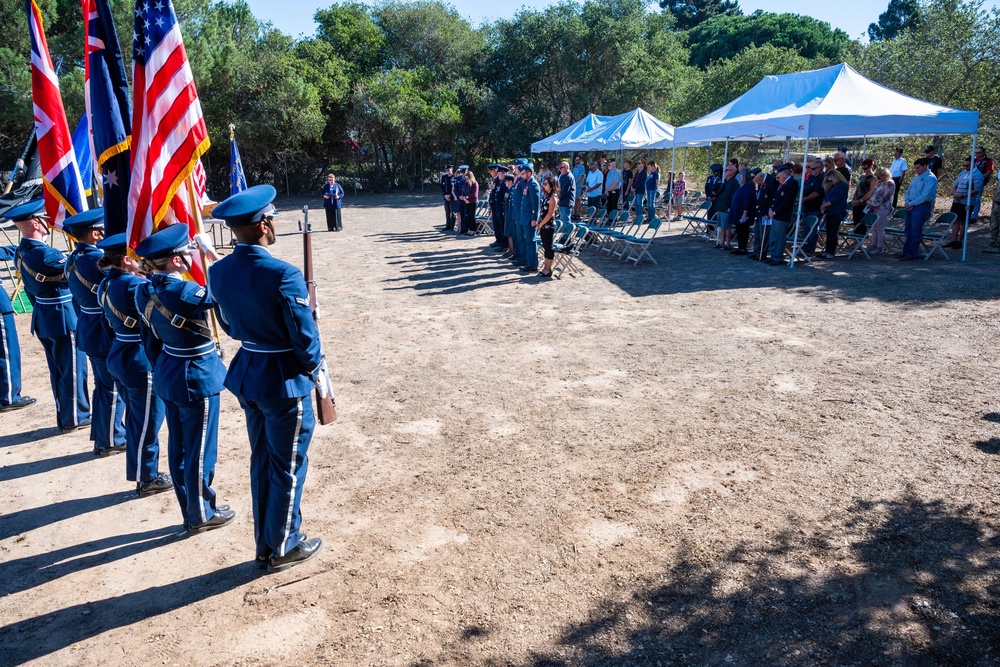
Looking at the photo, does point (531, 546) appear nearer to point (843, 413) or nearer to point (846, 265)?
point (843, 413)

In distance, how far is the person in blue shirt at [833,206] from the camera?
12.4 meters

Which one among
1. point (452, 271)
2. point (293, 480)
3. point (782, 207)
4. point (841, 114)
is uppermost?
point (841, 114)

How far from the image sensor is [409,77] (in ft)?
105

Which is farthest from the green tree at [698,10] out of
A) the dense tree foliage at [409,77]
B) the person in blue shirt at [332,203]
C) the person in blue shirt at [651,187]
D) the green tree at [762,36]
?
the person in blue shirt at [332,203]

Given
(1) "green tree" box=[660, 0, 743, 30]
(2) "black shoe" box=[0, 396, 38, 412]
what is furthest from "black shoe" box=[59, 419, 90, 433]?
(1) "green tree" box=[660, 0, 743, 30]

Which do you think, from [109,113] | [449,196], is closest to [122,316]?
[109,113]

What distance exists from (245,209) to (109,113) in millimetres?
2494

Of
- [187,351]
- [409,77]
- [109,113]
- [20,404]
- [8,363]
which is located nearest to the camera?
[187,351]

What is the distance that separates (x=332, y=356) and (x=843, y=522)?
5524mm

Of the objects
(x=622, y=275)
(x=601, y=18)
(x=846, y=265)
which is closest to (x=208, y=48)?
(x=601, y=18)

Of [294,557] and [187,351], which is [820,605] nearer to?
[294,557]

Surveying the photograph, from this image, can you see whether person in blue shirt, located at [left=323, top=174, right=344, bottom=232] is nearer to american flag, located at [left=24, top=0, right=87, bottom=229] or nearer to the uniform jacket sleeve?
american flag, located at [left=24, top=0, right=87, bottom=229]

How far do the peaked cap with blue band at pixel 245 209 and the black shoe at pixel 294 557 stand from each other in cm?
188

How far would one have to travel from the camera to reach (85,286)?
16.4ft
